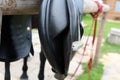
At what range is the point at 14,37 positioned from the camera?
1.49m

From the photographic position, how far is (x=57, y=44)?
0.97m

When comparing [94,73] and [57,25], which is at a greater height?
[57,25]

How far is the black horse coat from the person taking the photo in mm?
1443

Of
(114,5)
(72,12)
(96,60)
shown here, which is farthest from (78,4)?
(114,5)

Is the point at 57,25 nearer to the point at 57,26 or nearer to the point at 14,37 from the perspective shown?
the point at 57,26

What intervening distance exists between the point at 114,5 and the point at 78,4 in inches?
438

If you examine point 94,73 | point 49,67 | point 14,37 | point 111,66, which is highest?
point 14,37

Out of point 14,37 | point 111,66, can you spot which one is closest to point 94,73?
point 111,66

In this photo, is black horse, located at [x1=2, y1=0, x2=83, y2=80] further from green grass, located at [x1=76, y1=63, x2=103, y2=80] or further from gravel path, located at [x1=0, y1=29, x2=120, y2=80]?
green grass, located at [x1=76, y1=63, x2=103, y2=80]

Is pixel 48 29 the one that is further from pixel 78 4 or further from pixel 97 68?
pixel 97 68

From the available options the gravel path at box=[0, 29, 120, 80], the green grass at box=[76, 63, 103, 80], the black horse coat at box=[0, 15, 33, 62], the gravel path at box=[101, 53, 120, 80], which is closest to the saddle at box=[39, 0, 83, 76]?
the black horse coat at box=[0, 15, 33, 62]

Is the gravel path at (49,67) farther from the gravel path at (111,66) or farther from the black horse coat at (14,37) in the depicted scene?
the black horse coat at (14,37)

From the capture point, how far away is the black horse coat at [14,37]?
4.74ft

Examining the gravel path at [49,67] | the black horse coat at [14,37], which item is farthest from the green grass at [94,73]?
the black horse coat at [14,37]
